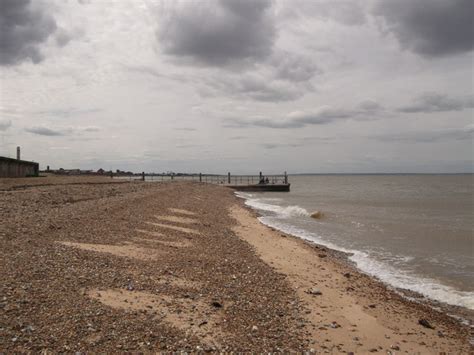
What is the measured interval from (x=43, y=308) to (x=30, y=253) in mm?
2748

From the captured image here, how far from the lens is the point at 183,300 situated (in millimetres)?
6254

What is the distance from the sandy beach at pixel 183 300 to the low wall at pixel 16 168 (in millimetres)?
23755

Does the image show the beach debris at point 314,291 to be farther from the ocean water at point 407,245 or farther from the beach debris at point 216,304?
the ocean water at point 407,245

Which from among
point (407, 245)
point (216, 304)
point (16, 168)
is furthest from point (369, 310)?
point (16, 168)

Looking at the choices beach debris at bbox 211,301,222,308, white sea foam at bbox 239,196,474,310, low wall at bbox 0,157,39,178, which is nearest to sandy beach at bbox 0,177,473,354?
beach debris at bbox 211,301,222,308

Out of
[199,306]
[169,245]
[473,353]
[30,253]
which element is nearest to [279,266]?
[169,245]

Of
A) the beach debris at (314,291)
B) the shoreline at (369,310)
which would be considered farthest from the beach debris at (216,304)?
the beach debris at (314,291)

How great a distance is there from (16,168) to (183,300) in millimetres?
33735

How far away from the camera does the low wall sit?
30625 mm

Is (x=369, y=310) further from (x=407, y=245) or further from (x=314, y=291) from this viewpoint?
(x=407, y=245)

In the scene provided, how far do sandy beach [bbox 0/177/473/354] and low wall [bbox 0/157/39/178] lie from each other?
23.8 meters

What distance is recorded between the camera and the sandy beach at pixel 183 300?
4.80 m

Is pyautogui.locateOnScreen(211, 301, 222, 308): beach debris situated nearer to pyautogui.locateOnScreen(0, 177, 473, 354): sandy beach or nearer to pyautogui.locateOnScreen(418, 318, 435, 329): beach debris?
pyautogui.locateOnScreen(0, 177, 473, 354): sandy beach

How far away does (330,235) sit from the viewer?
17.5m
